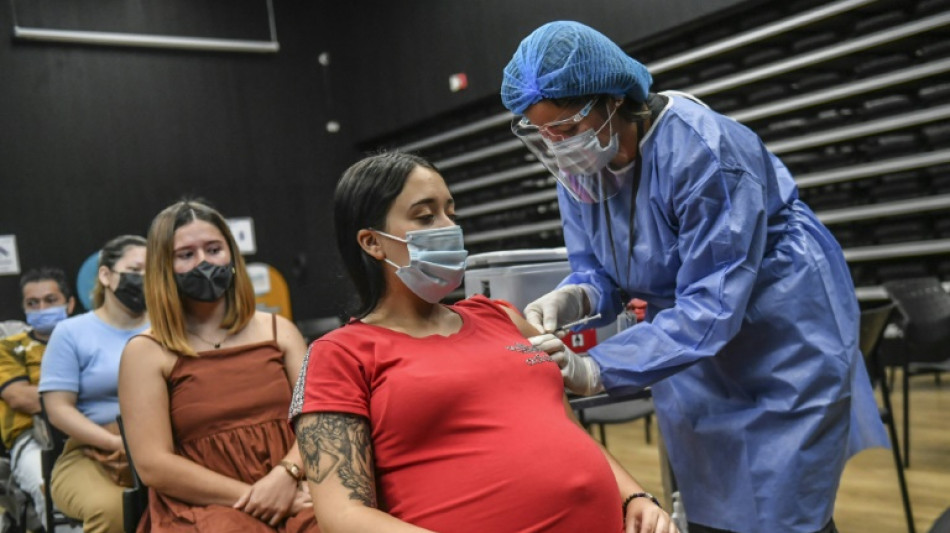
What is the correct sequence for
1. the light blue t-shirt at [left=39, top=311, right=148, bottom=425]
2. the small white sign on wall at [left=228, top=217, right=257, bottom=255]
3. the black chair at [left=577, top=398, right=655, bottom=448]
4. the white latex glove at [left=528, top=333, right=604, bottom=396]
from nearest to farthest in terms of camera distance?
the white latex glove at [left=528, top=333, right=604, bottom=396], the light blue t-shirt at [left=39, top=311, right=148, bottom=425], the black chair at [left=577, top=398, right=655, bottom=448], the small white sign on wall at [left=228, top=217, right=257, bottom=255]

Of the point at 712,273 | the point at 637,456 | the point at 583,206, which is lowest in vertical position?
the point at 637,456

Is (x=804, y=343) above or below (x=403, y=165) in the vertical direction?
below

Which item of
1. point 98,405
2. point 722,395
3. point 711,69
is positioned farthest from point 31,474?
point 711,69

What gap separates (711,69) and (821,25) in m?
0.72

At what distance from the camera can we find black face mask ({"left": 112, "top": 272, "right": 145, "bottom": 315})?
9.89ft

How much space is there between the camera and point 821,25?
4.52m

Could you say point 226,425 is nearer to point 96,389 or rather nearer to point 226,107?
point 96,389

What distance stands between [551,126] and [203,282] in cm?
99

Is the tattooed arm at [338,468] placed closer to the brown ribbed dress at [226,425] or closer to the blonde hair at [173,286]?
the brown ribbed dress at [226,425]

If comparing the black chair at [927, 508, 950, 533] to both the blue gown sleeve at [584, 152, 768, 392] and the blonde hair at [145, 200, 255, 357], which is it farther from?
the blonde hair at [145, 200, 255, 357]

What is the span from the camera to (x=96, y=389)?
113 inches

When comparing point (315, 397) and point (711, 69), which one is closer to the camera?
point (315, 397)

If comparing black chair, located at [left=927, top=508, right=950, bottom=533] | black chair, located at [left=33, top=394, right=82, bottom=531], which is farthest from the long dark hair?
black chair, located at [left=33, top=394, right=82, bottom=531]

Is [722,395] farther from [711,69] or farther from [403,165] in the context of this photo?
[711,69]
